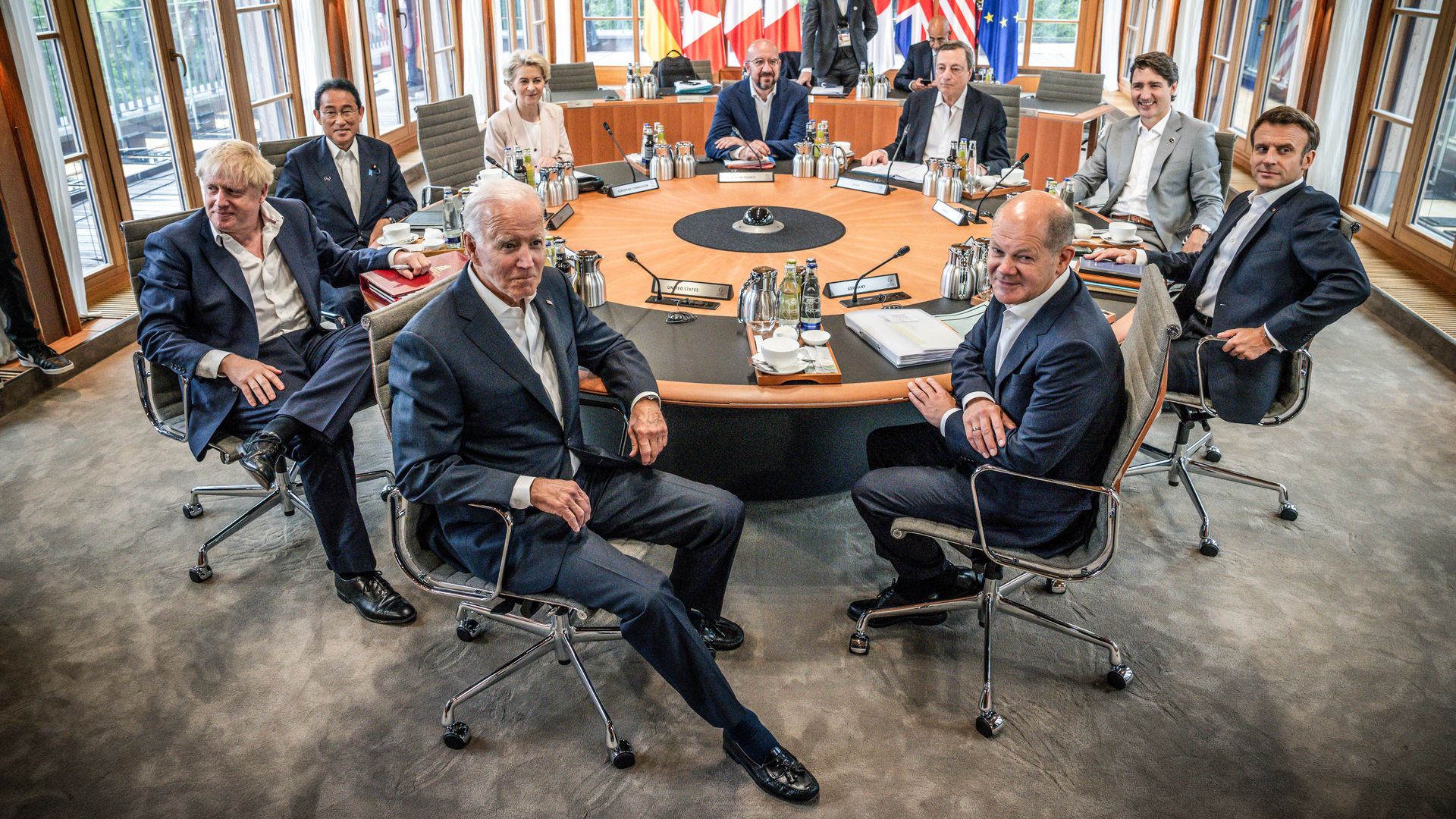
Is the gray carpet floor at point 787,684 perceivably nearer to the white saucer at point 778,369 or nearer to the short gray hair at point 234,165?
the white saucer at point 778,369

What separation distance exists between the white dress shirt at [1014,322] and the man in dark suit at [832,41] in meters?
5.78

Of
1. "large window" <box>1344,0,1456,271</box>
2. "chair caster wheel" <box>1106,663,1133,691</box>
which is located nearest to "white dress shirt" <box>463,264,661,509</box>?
"chair caster wheel" <box>1106,663,1133,691</box>

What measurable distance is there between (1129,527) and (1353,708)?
0.95m

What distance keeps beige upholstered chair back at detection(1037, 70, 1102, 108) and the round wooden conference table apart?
3.78 metres

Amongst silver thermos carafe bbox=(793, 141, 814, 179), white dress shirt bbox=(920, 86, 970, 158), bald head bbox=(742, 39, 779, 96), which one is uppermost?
bald head bbox=(742, 39, 779, 96)

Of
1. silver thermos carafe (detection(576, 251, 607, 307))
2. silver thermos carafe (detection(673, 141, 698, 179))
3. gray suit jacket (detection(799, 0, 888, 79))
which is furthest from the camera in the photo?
gray suit jacket (detection(799, 0, 888, 79))

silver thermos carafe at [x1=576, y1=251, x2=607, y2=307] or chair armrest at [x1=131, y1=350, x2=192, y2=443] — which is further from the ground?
silver thermos carafe at [x1=576, y1=251, x2=607, y2=307]

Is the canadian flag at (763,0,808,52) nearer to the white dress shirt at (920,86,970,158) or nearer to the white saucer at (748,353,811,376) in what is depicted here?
the white dress shirt at (920,86,970,158)

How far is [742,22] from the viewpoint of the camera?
1134 cm

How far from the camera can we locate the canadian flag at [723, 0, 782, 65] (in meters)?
11.3

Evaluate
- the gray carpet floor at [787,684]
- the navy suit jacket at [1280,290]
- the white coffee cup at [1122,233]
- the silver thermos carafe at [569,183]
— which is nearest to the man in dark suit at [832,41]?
the silver thermos carafe at [569,183]

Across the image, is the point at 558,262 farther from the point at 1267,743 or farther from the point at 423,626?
the point at 1267,743

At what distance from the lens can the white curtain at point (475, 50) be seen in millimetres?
9359

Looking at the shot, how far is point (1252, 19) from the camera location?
29.2ft
